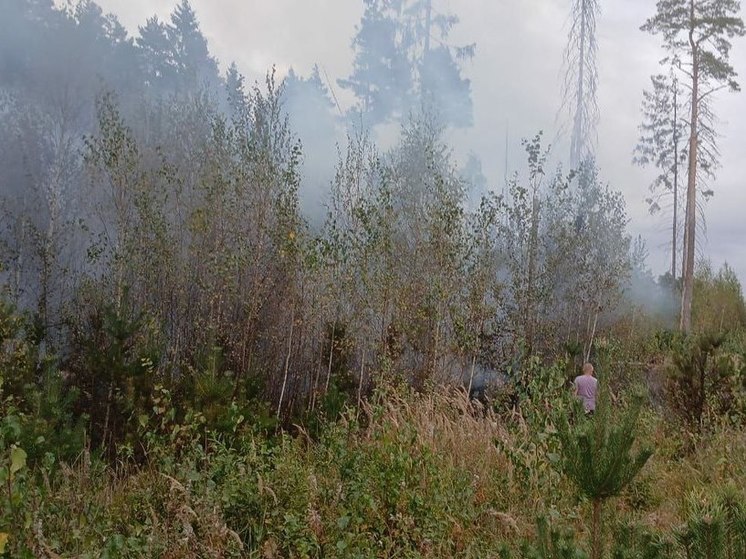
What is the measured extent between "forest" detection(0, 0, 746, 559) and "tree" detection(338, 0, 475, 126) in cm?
371

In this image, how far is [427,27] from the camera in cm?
3147

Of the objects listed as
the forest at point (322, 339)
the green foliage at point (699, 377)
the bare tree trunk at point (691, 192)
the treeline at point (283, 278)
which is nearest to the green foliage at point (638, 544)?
the forest at point (322, 339)

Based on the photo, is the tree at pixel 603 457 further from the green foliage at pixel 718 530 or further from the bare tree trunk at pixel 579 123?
the bare tree trunk at pixel 579 123

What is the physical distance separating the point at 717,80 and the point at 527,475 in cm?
1707

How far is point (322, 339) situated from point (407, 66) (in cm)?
2293

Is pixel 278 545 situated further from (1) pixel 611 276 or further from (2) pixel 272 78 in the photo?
(1) pixel 611 276

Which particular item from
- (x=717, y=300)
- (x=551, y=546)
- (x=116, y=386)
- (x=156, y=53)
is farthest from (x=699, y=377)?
(x=156, y=53)

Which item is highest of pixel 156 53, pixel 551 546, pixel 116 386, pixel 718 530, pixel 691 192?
pixel 156 53

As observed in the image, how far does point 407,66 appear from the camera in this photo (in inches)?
1214

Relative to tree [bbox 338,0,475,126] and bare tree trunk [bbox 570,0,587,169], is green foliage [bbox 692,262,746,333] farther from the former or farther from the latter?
tree [bbox 338,0,475,126]

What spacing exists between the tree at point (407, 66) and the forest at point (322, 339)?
12.2 ft

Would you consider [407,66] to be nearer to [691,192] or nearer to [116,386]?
[691,192]

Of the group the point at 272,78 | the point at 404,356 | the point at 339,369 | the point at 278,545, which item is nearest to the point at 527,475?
the point at 278,545

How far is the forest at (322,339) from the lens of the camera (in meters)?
4.26
